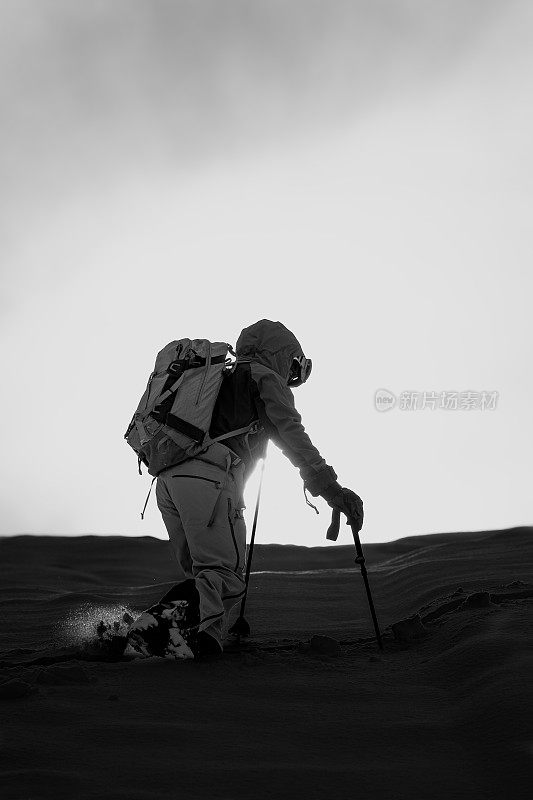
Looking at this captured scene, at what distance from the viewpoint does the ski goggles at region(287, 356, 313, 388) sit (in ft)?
16.8

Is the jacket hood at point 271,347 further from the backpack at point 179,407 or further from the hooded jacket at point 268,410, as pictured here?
the backpack at point 179,407

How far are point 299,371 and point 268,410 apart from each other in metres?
0.67

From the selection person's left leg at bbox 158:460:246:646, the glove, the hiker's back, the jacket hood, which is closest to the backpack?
the hiker's back

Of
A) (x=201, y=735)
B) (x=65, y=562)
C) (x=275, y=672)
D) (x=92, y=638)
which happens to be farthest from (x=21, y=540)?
(x=201, y=735)

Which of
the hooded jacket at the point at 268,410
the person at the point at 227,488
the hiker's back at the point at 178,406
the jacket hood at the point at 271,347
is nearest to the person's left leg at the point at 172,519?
the person at the point at 227,488

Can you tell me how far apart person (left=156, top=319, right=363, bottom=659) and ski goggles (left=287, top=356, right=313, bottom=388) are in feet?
1.08

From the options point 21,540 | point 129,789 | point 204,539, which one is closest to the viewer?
point 129,789

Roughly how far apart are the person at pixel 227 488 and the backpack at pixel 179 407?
0.08 metres

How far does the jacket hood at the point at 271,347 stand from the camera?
4.99 metres

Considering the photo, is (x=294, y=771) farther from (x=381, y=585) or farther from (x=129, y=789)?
(x=381, y=585)

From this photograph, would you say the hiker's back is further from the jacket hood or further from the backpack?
the jacket hood

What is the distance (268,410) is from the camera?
4.56m

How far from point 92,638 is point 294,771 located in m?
2.09

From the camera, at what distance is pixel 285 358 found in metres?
5.00
